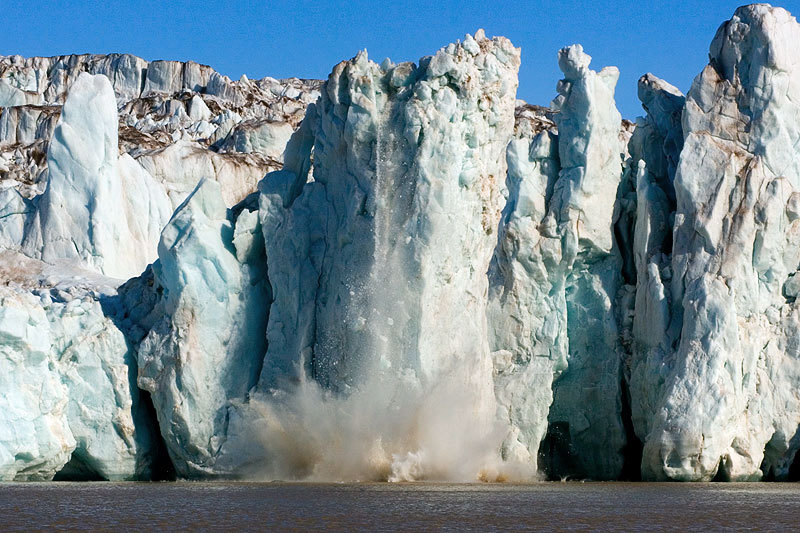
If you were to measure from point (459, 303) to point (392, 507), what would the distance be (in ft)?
29.4

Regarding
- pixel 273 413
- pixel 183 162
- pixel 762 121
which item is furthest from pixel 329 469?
pixel 183 162

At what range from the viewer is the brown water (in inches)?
567

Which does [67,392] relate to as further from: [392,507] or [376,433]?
[392,507]

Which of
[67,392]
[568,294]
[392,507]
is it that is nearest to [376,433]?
[67,392]

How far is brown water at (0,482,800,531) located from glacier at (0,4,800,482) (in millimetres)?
1968

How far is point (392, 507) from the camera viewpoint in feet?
55.2

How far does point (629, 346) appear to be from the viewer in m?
27.9

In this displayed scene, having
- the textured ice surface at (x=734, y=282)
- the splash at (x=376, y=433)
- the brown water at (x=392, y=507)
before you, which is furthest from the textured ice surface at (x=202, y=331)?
the textured ice surface at (x=734, y=282)

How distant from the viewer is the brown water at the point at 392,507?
14.4 meters

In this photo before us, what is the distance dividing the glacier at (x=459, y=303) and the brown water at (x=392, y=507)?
6.46 ft

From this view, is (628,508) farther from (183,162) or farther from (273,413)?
(183,162)

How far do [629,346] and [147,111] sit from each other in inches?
1859

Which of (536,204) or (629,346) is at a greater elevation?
(536,204)

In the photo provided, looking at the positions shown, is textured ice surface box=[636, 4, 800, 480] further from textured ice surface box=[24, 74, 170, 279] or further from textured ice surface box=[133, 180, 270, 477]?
textured ice surface box=[24, 74, 170, 279]
